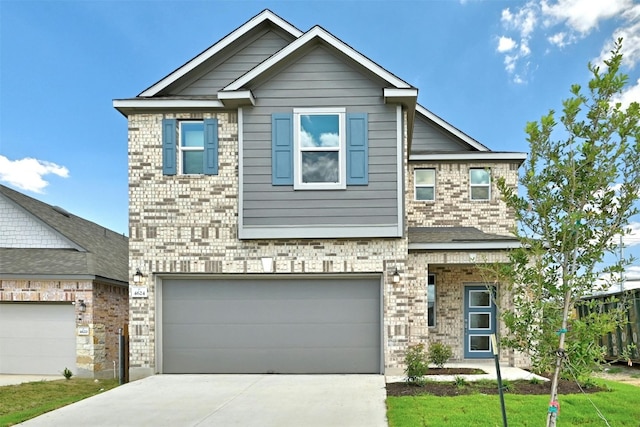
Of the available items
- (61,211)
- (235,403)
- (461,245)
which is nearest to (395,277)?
(461,245)

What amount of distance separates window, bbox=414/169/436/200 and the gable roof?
8740 millimetres

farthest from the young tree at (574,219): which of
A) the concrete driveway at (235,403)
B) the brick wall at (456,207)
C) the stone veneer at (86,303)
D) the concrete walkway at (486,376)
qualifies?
the stone veneer at (86,303)

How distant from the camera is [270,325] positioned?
36.2ft

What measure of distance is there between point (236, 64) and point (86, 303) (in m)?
6.97

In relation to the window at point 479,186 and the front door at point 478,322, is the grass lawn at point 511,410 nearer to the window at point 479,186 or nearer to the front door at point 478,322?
the front door at point 478,322

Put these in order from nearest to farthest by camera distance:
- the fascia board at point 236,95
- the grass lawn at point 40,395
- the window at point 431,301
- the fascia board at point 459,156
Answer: the grass lawn at point 40,395, the fascia board at point 236,95, the window at point 431,301, the fascia board at point 459,156

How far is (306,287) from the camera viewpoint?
11.1 meters

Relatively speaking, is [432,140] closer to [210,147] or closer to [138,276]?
[210,147]

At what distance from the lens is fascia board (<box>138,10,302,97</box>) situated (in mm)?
11555

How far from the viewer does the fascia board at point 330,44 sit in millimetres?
10547

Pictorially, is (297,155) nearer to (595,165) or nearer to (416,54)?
(595,165)

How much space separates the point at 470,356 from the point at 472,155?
561 centimetres

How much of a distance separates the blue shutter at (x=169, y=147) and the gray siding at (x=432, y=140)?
7.52 m

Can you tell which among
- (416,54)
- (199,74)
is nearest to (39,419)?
(199,74)
